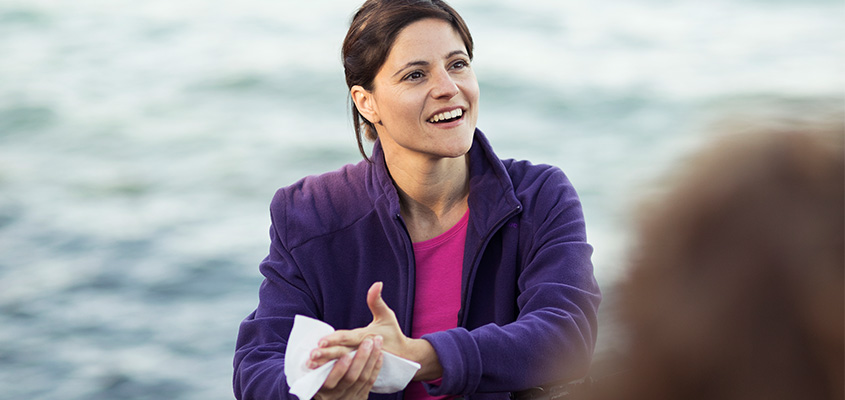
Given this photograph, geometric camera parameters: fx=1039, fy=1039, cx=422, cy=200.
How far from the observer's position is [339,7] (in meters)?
9.53

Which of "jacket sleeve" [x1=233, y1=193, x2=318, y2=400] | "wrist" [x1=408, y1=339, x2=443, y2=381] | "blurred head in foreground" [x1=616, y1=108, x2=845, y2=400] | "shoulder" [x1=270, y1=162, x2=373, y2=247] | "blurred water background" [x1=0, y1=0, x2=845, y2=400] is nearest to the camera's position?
"blurred head in foreground" [x1=616, y1=108, x2=845, y2=400]

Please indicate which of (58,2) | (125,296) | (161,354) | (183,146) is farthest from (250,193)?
(58,2)

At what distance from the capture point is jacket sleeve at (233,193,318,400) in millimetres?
2223

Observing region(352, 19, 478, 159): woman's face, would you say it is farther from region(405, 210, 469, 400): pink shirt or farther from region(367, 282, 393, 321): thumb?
region(367, 282, 393, 321): thumb

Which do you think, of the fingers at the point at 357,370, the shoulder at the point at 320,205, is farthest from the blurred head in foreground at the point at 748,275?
the shoulder at the point at 320,205

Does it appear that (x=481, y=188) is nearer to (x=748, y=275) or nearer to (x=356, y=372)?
(x=356, y=372)

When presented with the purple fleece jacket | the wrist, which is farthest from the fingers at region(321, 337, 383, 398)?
the purple fleece jacket

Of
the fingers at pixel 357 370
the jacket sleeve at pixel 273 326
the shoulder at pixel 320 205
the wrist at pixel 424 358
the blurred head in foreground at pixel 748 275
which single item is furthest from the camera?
the shoulder at pixel 320 205

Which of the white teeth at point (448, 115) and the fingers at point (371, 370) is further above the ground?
the white teeth at point (448, 115)

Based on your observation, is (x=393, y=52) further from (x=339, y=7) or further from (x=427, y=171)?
(x=339, y=7)

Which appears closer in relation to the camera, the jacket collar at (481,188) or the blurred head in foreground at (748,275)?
the blurred head in foreground at (748,275)

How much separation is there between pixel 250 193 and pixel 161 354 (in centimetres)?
219

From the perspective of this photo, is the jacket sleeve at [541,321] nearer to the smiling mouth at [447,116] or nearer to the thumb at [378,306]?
the thumb at [378,306]

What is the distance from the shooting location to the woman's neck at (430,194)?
8.19 feet
